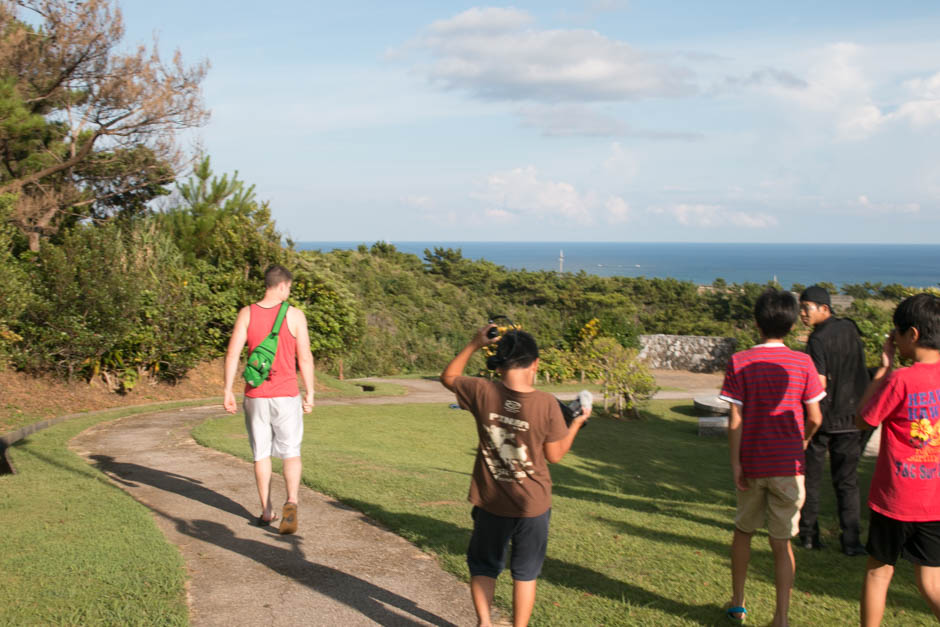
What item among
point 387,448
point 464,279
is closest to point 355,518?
point 387,448

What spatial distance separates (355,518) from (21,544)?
220cm

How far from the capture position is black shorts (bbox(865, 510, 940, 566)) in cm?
326

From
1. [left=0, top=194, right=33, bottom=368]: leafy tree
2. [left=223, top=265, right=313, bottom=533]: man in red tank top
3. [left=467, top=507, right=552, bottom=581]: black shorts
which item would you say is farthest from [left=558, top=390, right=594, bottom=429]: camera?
[left=0, top=194, right=33, bottom=368]: leafy tree

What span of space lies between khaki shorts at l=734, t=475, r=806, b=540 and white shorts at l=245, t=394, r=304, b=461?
9.99 ft

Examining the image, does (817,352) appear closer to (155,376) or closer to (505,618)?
(505,618)

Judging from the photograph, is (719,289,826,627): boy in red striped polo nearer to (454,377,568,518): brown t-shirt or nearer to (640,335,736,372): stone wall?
(454,377,568,518): brown t-shirt

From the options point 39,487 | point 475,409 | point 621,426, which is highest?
point 475,409

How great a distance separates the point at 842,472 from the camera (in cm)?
538

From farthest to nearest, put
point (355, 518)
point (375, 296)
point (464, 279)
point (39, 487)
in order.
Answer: point (464, 279)
point (375, 296)
point (39, 487)
point (355, 518)

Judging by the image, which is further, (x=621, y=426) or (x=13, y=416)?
(x=621, y=426)

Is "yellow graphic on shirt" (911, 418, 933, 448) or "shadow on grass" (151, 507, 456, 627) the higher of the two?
"yellow graphic on shirt" (911, 418, 933, 448)

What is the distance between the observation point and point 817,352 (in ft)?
17.3

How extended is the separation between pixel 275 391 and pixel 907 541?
3899 mm

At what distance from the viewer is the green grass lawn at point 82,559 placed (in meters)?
3.72
